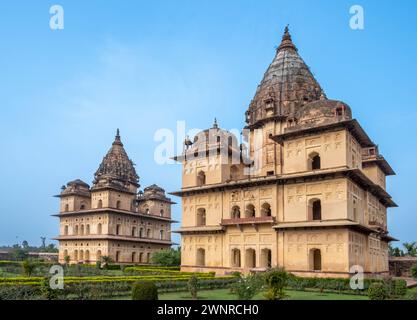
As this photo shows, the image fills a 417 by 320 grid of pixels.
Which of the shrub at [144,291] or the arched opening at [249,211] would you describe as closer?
the shrub at [144,291]

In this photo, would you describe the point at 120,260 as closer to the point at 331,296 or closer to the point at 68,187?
the point at 68,187

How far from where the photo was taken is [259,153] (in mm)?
37062

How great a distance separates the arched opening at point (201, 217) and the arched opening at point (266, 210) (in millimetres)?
6181

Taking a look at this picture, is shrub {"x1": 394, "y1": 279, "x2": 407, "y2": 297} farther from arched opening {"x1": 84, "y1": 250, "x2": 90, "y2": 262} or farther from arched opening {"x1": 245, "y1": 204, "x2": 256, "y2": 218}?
arched opening {"x1": 84, "y1": 250, "x2": 90, "y2": 262}

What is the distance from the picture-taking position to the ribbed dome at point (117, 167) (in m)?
54.6

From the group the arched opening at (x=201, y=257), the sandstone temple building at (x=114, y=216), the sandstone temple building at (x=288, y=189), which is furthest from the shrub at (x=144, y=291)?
the sandstone temple building at (x=114, y=216)

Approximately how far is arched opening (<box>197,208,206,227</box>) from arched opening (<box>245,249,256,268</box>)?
5383 mm

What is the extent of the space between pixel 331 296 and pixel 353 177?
29.8 ft

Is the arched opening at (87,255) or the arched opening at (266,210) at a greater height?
the arched opening at (266,210)

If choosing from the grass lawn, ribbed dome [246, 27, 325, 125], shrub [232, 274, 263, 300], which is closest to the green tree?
ribbed dome [246, 27, 325, 125]

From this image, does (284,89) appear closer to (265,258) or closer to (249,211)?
(249,211)

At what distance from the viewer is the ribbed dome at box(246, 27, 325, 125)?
3647 cm

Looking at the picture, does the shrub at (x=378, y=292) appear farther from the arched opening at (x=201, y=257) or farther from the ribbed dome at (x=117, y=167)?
the ribbed dome at (x=117, y=167)
